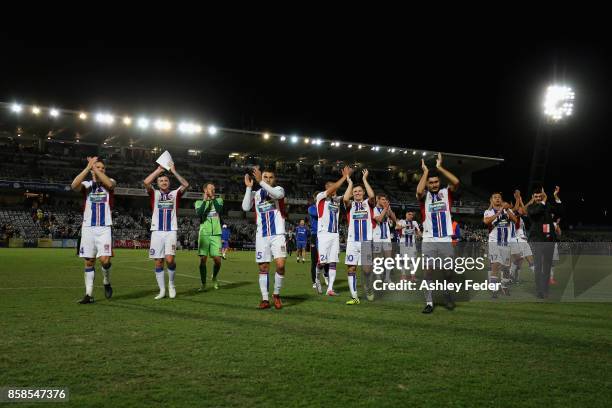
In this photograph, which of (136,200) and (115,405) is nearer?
(115,405)

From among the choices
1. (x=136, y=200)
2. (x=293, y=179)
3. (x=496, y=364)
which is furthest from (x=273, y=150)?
(x=496, y=364)

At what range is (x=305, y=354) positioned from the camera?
17.3 feet

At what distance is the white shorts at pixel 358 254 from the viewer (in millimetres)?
10120

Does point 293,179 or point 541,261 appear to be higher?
point 293,179

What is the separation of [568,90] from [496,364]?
37.7 m

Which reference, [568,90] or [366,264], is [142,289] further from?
[568,90]

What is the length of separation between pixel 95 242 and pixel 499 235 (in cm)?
951

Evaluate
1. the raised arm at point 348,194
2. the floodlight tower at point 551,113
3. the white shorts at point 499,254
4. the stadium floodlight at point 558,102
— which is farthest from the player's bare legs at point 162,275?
the stadium floodlight at point 558,102

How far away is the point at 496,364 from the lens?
5.01 metres

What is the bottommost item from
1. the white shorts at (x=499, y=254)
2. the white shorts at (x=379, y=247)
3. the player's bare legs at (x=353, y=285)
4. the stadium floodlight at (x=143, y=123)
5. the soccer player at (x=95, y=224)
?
the player's bare legs at (x=353, y=285)

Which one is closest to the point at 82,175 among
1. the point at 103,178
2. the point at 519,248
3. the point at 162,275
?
the point at 103,178

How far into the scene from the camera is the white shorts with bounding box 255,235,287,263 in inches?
339

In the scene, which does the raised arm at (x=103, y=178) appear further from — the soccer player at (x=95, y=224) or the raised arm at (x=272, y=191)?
the raised arm at (x=272, y=191)

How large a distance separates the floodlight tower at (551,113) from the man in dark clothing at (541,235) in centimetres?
2809
